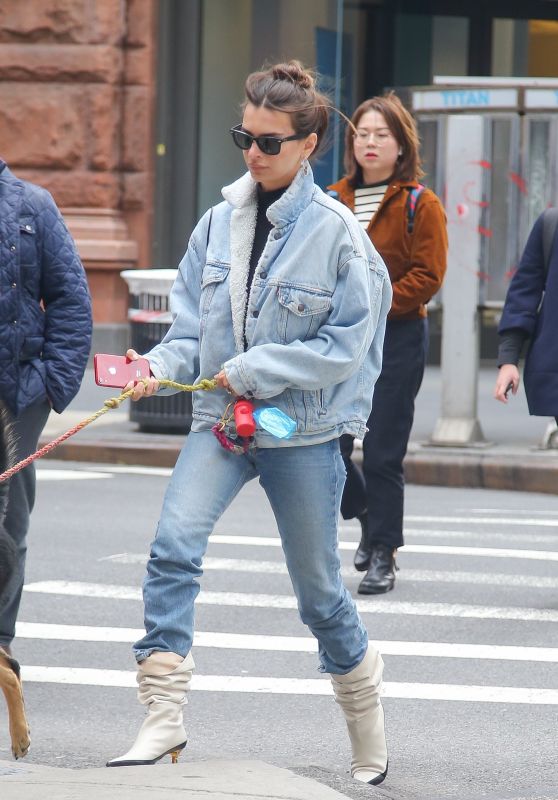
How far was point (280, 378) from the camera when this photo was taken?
3963 millimetres

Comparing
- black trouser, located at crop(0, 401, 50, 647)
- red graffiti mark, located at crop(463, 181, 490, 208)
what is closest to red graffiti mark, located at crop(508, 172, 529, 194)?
red graffiti mark, located at crop(463, 181, 490, 208)

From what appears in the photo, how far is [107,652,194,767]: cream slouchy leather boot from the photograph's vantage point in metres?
3.98

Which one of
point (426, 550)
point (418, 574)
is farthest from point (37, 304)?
point (426, 550)

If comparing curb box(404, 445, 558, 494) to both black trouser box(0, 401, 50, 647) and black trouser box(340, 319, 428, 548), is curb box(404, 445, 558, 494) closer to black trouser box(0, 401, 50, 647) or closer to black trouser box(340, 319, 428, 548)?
black trouser box(340, 319, 428, 548)

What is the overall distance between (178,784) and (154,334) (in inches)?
332

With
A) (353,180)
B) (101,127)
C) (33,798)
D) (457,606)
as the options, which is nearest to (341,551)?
(457,606)

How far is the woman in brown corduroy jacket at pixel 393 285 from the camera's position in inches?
263

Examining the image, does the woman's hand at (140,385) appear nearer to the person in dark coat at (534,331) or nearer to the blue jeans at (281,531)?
the blue jeans at (281,531)

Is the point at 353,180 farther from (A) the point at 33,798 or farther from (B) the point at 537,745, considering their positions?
(A) the point at 33,798

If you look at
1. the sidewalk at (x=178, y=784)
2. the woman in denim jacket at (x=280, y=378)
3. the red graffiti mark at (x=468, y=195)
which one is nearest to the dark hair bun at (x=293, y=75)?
the woman in denim jacket at (x=280, y=378)

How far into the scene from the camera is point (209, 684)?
5496 millimetres

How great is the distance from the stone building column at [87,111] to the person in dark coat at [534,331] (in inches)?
393

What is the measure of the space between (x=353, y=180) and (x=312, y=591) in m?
3.16

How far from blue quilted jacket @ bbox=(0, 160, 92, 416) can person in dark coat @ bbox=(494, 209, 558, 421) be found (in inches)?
68.5
